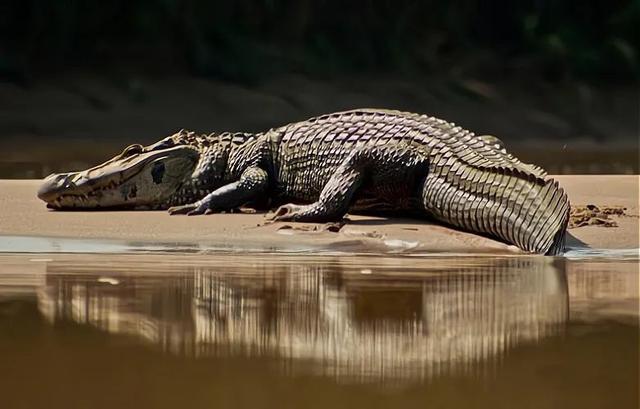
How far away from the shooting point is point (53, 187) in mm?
6926

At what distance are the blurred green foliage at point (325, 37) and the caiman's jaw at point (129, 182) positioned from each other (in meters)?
8.70

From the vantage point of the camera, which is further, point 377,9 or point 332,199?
point 377,9

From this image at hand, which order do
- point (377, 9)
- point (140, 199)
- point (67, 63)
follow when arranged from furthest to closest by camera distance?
1. point (377, 9)
2. point (67, 63)
3. point (140, 199)

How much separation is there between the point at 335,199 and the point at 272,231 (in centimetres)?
54

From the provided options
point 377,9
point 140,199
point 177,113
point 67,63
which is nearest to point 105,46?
point 67,63

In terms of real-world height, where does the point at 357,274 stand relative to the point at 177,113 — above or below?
below

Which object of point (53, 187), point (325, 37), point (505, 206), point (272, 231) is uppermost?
point (325, 37)

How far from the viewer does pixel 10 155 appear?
1261 cm

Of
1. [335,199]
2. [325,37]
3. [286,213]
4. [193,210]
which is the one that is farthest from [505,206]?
[325,37]

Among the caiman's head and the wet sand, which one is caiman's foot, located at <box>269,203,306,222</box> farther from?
the caiman's head

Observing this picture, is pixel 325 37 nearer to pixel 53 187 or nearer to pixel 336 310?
pixel 53 187

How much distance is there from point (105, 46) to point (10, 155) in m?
4.21

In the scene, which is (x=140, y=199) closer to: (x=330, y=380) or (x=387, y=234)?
(x=387, y=234)

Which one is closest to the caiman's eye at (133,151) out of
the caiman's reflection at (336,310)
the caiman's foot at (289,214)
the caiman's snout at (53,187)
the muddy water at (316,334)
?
the caiman's snout at (53,187)
